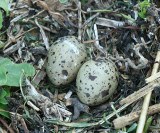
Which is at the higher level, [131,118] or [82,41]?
[82,41]

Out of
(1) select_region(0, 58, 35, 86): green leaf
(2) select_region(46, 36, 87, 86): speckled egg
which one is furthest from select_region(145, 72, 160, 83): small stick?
(1) select_region(0, 58, 35, 86): green leaf

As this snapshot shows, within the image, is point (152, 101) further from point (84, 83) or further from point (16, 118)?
point (16, 118)

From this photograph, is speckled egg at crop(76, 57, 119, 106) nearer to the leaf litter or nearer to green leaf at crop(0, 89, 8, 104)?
the leaf litter

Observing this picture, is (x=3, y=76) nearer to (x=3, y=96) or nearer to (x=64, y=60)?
(x=3, y=96)

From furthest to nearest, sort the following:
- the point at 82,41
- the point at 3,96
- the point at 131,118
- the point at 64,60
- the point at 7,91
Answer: the point at 82,41 → the point at 64,60 → the point at 7,91 → the point at 3,96 → the point at 131,118

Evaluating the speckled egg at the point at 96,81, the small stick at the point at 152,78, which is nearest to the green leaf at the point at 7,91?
the speckled egg at the point at 96,81

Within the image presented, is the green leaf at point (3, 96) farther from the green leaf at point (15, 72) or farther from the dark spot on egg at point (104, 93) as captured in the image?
the dark spot on egg at point (104, 93)

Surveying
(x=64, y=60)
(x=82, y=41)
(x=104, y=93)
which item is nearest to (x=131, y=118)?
(x=104, y=93)
